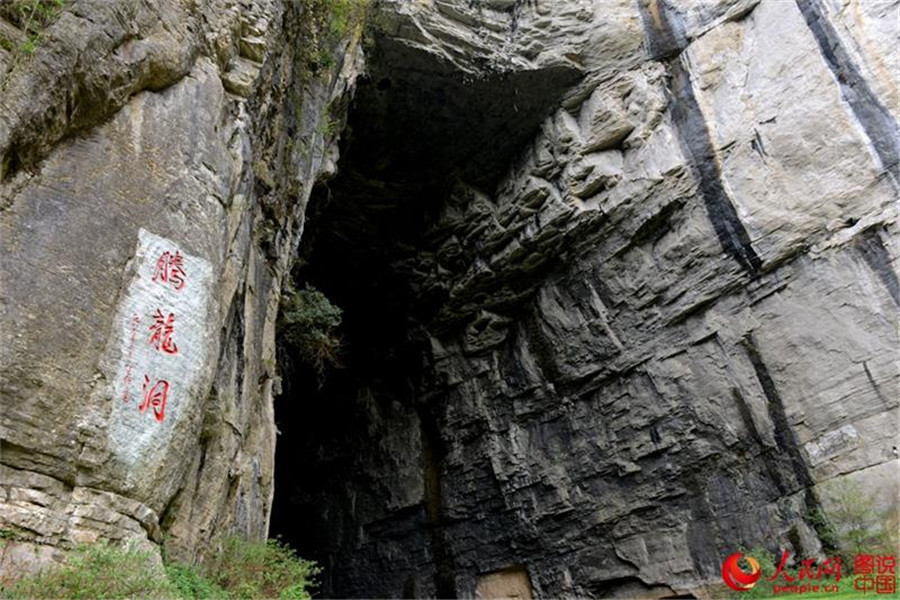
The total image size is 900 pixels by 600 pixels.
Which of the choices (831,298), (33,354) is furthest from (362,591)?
(33,354)

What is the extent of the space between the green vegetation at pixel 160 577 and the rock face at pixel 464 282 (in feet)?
0.61

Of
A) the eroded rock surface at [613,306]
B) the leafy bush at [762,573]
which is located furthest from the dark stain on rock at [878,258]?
the leafy bush at [762,573]

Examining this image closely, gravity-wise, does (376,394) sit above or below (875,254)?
above

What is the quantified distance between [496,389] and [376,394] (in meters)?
3.84

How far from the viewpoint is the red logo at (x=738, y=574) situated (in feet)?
29.6

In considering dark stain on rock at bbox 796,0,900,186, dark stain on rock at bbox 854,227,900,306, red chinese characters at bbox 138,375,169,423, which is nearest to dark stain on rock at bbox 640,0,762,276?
dark stain on rock at bbox 854,227,900,306

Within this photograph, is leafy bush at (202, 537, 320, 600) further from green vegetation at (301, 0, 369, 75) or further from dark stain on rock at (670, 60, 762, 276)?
dark stain on rock at (670, 60, 762, 276)

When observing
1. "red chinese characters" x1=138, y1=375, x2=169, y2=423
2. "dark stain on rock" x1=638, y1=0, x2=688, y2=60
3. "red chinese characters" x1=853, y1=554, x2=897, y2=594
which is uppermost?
"dark stain on rock" x1=638, y1=0, x2=688, y2=60

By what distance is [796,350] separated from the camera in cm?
925

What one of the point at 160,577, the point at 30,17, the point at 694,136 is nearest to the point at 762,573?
the point at 694,136

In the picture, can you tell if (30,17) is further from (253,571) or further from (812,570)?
(812,570)

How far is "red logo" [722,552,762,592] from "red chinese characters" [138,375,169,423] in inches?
326

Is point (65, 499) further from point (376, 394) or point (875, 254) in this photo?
point (376, 394)

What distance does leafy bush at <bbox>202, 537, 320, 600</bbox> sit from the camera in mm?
5492
